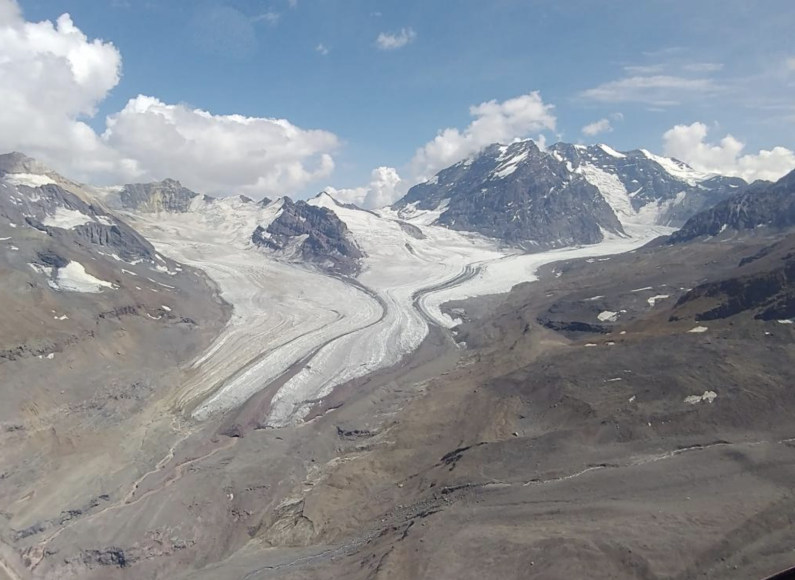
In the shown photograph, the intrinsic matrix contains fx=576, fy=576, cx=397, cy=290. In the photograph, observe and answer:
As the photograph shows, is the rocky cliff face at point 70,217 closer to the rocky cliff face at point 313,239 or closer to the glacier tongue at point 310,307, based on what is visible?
the glacier tongue at point 310,307

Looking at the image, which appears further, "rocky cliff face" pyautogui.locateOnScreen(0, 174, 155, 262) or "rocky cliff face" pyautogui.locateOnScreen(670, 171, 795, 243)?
"rocky cliff face" pyautogui.locateOnScreen(670, 171, 795, 243)

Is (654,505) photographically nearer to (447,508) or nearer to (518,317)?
(447,508)

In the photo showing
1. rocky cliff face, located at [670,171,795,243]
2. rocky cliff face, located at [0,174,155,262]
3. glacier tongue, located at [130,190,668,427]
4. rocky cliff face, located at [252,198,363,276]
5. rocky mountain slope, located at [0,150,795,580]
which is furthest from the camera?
rocky cliff face, located at [252,198,363,276]

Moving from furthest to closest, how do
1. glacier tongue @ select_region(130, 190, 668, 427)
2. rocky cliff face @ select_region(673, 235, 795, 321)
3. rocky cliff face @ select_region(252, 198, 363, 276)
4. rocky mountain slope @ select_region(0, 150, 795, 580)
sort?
rocky cliff face @ select_region(252, 198, 363, 276) < glacier tongue @ select_region(130, 190, 668, 427) < rocky cliff face @ select_region(673, 235, 795, 321) < rocky mountain slope @ select_region(0, 150, 795, 580)

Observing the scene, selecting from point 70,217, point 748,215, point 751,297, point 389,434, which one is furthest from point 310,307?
point 748,215

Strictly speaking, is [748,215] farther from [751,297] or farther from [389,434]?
[389,434]

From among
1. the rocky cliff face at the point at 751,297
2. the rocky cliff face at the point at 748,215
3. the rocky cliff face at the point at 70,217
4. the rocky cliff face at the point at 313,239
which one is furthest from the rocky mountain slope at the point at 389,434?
the rocky cliff face at the point at 748,215

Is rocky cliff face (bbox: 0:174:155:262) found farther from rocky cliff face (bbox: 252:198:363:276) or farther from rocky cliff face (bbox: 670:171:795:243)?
rocky cliff face (bbox: 670:171:795:243)

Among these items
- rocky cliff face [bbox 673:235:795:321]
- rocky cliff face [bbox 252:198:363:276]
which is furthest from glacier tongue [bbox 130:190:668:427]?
rocky cliff face [bbox 673:235:795:321]

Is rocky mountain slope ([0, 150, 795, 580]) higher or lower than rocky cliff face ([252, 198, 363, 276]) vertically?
lower

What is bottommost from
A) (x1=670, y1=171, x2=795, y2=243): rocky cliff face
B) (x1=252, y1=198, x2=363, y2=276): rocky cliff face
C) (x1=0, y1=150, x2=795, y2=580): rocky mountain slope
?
(x1=0, y1=150, x2=795, y2=580): rocky mountain slope
